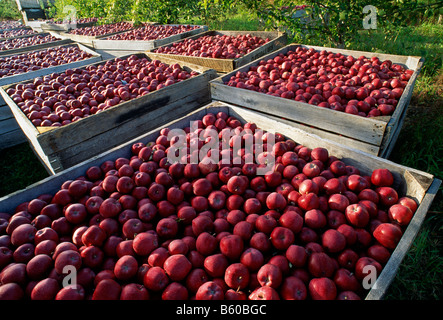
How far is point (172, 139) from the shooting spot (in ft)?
9.91

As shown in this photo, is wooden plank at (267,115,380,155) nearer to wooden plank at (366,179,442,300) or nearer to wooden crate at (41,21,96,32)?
wooden plank at (366,179,442,300)

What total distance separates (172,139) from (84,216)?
1157 mm

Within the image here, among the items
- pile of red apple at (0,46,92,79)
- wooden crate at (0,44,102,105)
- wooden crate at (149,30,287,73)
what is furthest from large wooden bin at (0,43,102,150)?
wooden crate at (149,30,287,73)

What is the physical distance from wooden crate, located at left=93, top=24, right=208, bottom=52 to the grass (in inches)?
143

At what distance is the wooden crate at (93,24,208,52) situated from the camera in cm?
719

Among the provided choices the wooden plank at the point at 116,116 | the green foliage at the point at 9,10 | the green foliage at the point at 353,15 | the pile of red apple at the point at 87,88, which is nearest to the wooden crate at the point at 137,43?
the pile of red apple at the point at 87,88

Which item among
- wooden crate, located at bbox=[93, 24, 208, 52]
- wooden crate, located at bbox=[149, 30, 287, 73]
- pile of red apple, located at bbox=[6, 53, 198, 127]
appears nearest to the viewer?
pile of red apple, located at bbox=[6, 53, 198, 127]

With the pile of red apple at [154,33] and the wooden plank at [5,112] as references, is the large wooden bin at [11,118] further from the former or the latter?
the pile of red apple at [154,33]

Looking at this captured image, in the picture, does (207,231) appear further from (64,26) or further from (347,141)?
(64,26)

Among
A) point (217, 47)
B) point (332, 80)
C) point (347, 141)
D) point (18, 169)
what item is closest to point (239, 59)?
point (217, 47)

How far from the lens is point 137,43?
7.33 metres

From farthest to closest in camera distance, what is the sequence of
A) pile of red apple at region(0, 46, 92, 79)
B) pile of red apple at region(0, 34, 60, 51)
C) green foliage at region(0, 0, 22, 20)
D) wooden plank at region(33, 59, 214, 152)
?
green foliage at region(0, 0, 22, 20) → pile of red apple at region(0, 34, 60, 51) → pile of red apple at region(0, 46, 92, 79) → wooden plank at region(33, 59, 214, 152)

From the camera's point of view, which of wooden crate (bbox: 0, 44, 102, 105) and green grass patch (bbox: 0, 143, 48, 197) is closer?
green grass patch (bbox: 0, 143, 48, 197)
